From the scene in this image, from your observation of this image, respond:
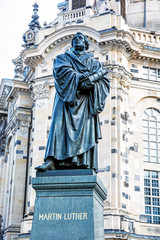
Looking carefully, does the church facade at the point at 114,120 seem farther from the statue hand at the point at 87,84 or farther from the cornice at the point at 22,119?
the statue hand at the point at 87,84

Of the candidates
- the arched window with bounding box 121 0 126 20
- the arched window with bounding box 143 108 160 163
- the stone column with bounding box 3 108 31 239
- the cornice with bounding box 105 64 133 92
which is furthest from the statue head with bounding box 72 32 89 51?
the arched window with bounding box 121 0 126 20

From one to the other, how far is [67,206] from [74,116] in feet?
5.80

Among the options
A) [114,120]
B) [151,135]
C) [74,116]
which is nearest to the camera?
[74,116]

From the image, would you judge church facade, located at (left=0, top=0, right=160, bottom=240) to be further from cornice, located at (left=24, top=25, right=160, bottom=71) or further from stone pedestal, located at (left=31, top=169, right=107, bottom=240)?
stone pedestal, located at (left=31, top=169, right=107, bottom=240)

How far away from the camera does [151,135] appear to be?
2719 cm

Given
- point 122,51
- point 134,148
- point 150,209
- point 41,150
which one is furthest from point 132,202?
point 122,51

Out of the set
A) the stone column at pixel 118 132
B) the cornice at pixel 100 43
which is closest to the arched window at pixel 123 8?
the cornice at pixel 100 43

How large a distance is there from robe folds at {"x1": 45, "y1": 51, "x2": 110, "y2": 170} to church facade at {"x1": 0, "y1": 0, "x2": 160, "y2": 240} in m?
14.5

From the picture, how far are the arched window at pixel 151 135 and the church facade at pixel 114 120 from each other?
2.4 inches

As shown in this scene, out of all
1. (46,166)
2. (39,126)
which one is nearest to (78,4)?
(39,126)

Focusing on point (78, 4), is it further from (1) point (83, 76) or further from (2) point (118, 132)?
(1) point (83, 76)

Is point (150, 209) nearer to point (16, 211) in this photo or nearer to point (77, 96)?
point (16, 211)

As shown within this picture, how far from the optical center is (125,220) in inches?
898

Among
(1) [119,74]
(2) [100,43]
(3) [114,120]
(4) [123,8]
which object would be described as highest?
(4) [123,8]
